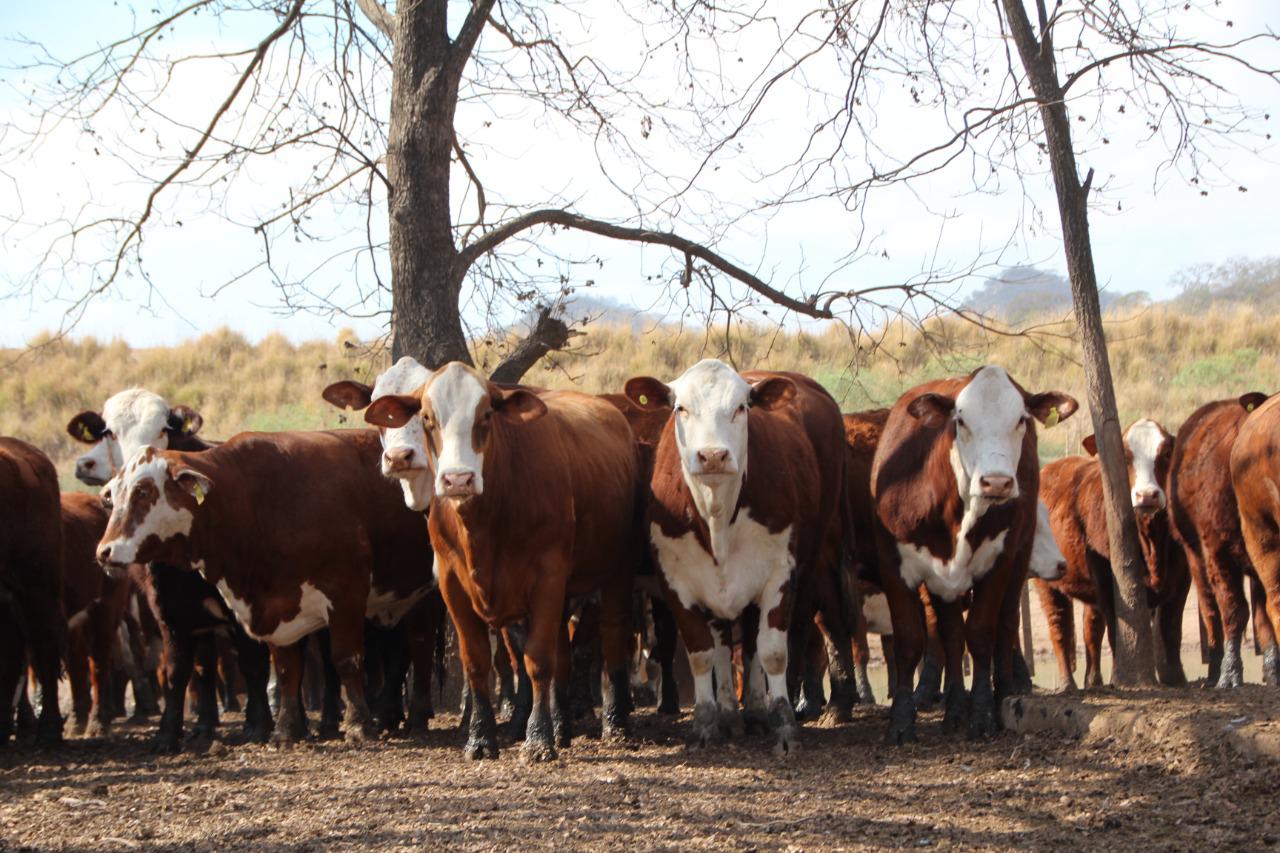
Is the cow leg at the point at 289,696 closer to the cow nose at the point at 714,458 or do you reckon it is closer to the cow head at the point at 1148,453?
the cow nose at the point at 714,458

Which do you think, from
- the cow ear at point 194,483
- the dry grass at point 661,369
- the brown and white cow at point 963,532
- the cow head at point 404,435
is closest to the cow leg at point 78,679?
the cow ear at point 194,483

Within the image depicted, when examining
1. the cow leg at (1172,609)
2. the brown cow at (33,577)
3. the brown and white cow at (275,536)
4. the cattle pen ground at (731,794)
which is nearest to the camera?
the cattle pen ground at (731,794)

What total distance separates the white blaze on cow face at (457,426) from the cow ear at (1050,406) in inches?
127

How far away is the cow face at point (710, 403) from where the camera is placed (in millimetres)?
8555

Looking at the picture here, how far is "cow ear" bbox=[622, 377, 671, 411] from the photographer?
909 cm

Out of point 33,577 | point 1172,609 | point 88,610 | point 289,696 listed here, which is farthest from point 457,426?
point 1172,609

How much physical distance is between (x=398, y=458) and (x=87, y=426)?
153 inches

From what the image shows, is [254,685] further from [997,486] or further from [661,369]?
[661,369]

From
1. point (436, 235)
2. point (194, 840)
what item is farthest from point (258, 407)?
point (194, 840)

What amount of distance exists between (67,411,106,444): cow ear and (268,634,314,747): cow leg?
8.49 ft

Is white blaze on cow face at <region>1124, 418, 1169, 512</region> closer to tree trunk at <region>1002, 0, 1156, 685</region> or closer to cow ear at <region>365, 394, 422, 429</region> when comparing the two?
tree trunk at <region>1002, 0, 1156, 685</region>

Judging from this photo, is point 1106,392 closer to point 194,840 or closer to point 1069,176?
point 1069,176

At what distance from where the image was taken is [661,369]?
36656 mm

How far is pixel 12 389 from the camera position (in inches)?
1563
